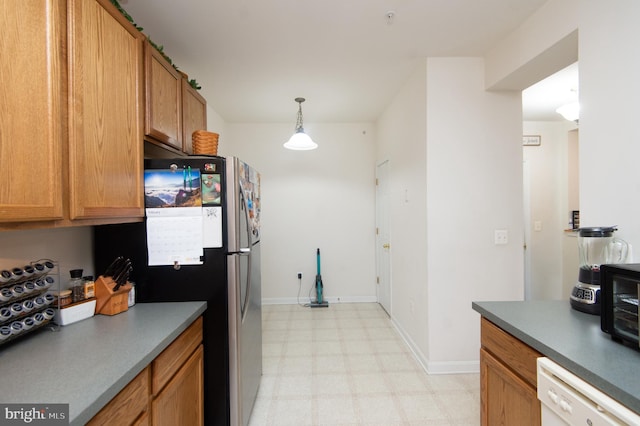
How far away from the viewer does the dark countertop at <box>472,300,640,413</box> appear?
0.79 metres

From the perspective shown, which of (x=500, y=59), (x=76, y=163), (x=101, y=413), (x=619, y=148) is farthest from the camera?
(x=500, y=59)

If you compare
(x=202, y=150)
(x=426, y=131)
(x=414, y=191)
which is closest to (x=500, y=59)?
(x=426, y=131)

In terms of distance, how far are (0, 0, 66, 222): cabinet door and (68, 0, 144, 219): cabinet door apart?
0.06 metres

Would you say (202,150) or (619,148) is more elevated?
(202,150)

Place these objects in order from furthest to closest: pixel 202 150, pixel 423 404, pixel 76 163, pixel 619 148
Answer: pixel 423 404, pixel 202 150, pixel 619 148, pixel 76 163

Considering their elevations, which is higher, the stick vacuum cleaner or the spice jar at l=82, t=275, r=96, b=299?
the spice jar at l=82, t=275, r=96, b=299

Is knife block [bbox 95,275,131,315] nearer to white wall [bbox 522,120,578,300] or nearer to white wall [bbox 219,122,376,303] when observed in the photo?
white wall [bbox 219,122,376,303]

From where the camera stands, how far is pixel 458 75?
238cm

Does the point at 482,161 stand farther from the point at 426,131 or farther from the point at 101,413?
the point at 101,413

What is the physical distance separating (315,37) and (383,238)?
8.65ft

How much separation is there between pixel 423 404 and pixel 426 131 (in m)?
2.09

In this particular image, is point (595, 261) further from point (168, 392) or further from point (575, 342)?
point (168, 392)

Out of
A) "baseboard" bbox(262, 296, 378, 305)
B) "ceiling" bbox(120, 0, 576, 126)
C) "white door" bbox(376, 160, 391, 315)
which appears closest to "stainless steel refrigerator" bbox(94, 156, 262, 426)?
"ceiling" bbox(120, 0, 576, 126)

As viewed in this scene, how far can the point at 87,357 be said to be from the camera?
98 centimetres
